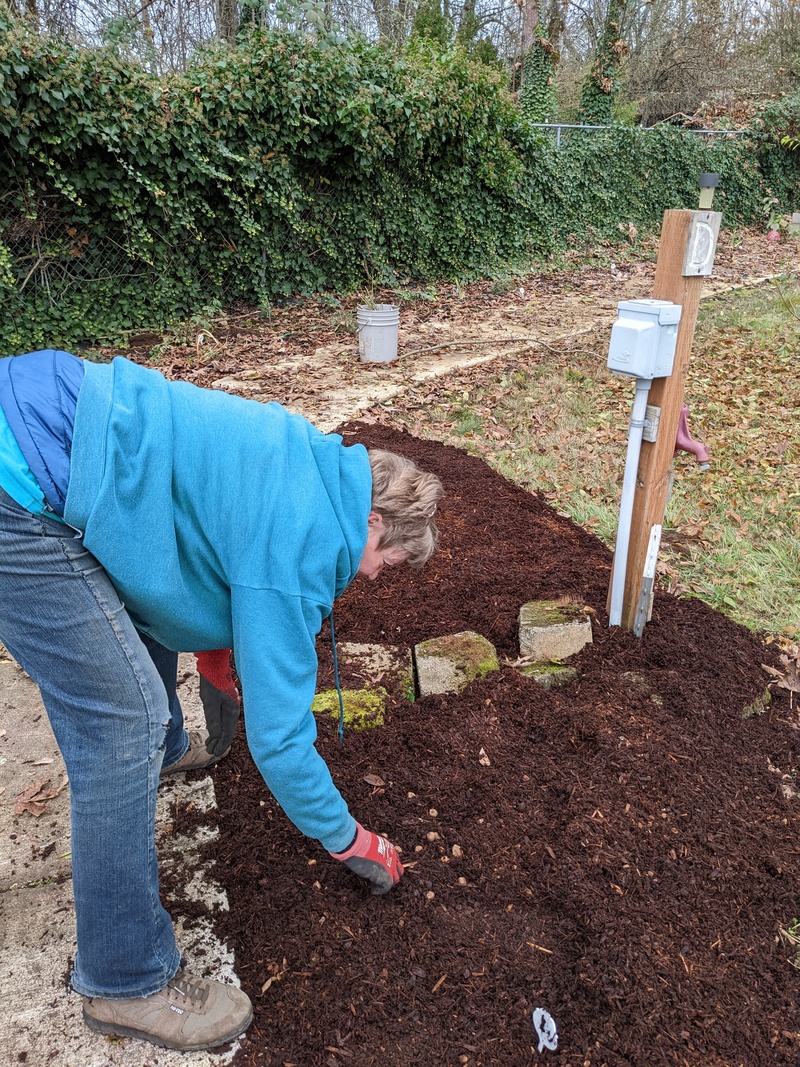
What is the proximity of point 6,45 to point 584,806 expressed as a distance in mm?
7126

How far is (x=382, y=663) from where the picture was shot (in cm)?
306

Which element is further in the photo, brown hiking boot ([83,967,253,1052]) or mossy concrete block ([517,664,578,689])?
mossy concrete block ([517,664,578,689])

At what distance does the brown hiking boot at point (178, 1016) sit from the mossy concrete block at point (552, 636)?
65.3 inches

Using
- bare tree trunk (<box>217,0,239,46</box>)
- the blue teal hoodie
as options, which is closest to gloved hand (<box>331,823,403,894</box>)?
the blue teal hoodie

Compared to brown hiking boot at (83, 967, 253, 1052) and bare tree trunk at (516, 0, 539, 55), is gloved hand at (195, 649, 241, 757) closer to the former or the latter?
brown hiking boot at (83, 967, 253, 1052)

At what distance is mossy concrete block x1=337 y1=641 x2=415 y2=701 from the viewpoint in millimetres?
2899

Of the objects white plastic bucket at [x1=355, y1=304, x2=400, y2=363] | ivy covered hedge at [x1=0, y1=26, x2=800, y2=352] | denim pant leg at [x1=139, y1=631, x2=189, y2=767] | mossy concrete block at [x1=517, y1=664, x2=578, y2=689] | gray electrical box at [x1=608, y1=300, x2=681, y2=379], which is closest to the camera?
denim pant leg at [x1=139, y1=631, x2=189, y2=767]

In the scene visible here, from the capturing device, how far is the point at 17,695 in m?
2.90

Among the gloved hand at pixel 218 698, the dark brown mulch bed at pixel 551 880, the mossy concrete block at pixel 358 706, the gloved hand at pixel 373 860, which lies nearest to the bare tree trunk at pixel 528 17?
the dark brown mulch bed at pixel 551 880

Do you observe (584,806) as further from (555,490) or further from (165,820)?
(555,490)

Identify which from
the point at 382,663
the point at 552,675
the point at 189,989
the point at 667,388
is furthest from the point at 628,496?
the point at 189,989

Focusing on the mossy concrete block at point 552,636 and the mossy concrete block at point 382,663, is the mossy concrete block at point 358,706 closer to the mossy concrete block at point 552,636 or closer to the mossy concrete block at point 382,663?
the mossy concrete block at point 382,663

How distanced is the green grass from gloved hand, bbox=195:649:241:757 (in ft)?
7.16

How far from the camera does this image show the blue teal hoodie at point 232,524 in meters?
1.38
